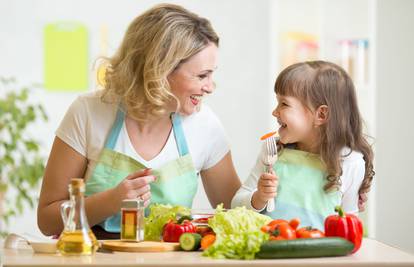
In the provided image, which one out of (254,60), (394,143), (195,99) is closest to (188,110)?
(195,99)

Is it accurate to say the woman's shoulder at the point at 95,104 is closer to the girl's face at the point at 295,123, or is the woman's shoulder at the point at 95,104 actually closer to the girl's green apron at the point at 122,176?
the girl's green apron at the point at 122,176

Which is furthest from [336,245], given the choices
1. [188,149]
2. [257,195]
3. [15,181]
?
[15,181]

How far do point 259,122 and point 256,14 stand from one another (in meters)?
0.75

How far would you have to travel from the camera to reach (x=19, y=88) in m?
5.16

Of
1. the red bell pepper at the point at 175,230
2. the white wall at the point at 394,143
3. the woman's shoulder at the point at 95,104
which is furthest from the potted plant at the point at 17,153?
the red bell pepper at the point at 175,230

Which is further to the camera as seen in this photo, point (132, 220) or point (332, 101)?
point (332, 101)

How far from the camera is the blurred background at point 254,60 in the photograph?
501cm

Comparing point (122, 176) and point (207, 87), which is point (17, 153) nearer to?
point (122, 176)

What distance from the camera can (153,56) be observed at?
2.51m

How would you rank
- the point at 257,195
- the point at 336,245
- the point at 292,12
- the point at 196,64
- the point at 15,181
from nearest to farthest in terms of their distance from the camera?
the point at 336,245
the point at 257,195
the point at 196,64
the point at 15,181
the point at 292,12

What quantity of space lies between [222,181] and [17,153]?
9.06 feet

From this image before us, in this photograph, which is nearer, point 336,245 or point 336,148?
point 336,245

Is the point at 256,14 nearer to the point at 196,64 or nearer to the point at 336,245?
the point at 196,64

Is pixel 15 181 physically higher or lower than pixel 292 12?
lower
